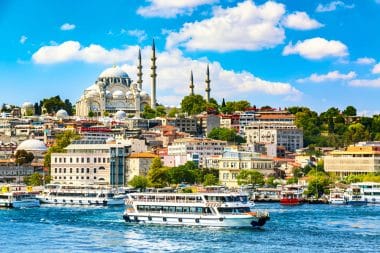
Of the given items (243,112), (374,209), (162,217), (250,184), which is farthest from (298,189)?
(243,112)

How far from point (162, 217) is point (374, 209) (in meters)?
11.9

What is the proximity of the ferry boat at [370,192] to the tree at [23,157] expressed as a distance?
2190cm

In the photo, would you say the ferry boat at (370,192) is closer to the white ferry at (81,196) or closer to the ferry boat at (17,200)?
the white ferry at (81,196)

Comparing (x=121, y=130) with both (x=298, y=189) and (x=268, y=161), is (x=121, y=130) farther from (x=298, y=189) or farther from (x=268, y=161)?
(x=298, y=189)

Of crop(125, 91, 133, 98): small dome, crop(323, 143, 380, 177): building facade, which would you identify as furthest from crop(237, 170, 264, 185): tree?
crop(125, 91, 133, 98): small dome

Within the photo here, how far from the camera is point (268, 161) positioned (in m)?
58.1

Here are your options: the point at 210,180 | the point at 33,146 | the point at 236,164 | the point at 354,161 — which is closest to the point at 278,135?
the point at 354,161

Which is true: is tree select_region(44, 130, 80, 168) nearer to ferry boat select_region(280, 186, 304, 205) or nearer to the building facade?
the building facade

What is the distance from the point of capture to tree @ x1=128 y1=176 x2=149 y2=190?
1975 inches

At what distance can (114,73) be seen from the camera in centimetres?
8831

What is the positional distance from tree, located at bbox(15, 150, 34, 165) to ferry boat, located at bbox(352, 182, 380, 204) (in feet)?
71.9

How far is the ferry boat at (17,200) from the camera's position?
42125 mm

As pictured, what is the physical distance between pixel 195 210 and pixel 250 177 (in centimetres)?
2251

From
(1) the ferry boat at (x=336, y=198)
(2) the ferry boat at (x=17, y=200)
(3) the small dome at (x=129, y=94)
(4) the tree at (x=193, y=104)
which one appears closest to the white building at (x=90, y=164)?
(2) the ferry boat at (x=17, y=200)
